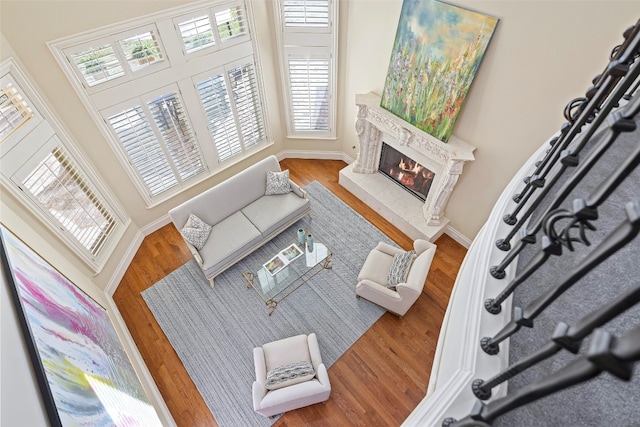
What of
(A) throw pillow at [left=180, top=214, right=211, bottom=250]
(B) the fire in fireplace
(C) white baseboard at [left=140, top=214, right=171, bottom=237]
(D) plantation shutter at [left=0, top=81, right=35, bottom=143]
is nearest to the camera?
(D) plantation shutter at [left=0, top=81, right=35, bottom=143]

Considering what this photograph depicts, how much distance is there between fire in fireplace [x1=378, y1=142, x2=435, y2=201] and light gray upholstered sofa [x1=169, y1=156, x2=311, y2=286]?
5.25 ft

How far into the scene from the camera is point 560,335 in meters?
0.73

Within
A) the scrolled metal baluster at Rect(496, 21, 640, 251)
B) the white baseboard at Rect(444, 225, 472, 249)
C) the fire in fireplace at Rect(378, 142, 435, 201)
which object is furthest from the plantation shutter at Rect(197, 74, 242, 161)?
the scrolled metal baluster at Rect(496, 21, 640, 251)

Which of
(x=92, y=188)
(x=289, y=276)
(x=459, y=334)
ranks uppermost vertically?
(x=459, y=334)

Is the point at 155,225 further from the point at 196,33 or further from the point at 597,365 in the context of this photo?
the point at 597,365

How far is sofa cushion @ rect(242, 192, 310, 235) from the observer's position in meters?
5.14

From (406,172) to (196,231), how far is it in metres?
3.49

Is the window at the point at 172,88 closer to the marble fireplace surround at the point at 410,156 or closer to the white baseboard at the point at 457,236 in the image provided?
the marble fireplace surround at the point at 410,156

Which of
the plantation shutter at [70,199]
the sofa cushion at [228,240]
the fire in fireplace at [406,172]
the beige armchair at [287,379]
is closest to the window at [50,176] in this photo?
the plantation shutter at [70,199]

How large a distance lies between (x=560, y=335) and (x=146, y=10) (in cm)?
480

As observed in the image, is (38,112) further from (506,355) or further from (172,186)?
(506,355)

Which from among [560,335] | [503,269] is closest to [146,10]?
[503,269]

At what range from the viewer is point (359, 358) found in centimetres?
420

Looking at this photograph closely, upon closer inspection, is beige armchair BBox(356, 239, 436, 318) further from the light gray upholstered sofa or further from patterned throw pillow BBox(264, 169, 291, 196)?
patterned throw pillow BBox(264, 169, 291, 196)
